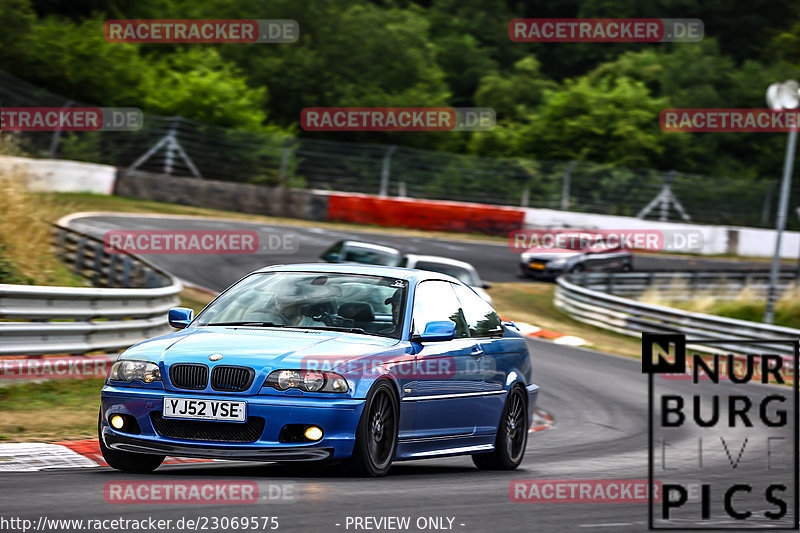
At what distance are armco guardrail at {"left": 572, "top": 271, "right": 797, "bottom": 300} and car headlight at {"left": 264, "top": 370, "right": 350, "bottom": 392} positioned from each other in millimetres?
23841

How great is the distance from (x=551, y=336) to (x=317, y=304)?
17439 millimetres

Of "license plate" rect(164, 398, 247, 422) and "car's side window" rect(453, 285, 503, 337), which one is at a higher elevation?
"car's side window" rect(453, 285, 503, 337)

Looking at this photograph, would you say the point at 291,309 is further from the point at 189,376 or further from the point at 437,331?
the point at 189,376

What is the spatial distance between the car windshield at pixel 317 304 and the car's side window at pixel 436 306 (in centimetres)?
15

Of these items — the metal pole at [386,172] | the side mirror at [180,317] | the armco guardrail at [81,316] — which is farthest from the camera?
the metal pole at [386,172]

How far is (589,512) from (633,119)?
46.5m

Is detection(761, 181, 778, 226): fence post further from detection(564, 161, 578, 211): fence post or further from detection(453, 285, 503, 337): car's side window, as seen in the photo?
detection(453, 285, 503, 337): car's side window

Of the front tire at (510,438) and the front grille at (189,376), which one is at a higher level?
the front grille at (189,376)

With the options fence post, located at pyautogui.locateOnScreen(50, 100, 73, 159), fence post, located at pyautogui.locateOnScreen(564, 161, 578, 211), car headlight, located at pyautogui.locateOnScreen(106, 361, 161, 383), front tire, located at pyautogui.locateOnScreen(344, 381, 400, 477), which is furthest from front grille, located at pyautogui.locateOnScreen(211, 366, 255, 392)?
fence post, located at pyautogui.locateOnScreen(564, 161, 578, 211)

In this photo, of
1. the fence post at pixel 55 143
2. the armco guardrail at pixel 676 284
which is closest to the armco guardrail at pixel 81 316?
the armco guardrail at pixel 676 284

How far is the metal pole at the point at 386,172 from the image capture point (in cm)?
4006

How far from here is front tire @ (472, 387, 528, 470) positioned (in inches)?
373

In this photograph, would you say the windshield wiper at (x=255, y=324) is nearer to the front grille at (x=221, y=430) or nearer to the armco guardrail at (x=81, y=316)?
the front grille at (x=221, y=430)

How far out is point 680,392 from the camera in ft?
61.6
